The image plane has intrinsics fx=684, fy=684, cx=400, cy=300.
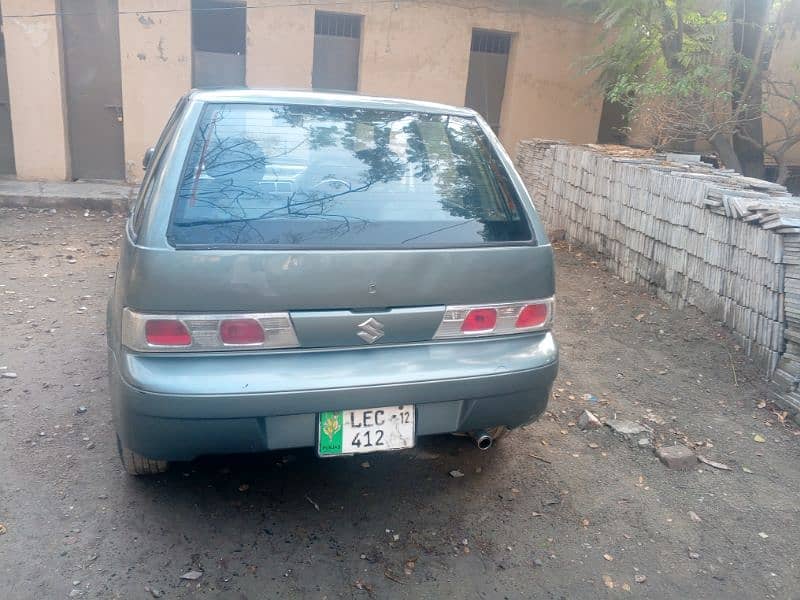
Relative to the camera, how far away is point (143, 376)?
2402 millimetres

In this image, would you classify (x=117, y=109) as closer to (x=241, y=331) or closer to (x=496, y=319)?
(x=241, y=331)

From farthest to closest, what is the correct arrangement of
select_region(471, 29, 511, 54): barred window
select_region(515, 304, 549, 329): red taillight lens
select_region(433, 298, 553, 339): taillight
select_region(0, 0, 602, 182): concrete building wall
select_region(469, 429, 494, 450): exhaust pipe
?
1. select_region(471, 29, 511, 54): barred window
2. select_region(0, 0, 602, 182): concrete building wall
3. select_region(469, 429, 494, 450): exhaust pipe
4. select_region(515, 304, 549, 329): red taillight lens
5. select_region(433, 298, 553, 339): taillight

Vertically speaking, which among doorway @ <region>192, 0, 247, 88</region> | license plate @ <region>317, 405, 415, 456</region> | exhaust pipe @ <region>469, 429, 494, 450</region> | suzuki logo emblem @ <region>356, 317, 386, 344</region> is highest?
doorway @ <region>192, 0, 247, 88</region>

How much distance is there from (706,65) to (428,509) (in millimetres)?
6585

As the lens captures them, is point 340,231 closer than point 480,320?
Yes

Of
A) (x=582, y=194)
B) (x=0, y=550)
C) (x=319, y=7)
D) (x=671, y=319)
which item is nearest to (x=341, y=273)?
(x=0, y=550)

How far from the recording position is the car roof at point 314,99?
2.90 metres

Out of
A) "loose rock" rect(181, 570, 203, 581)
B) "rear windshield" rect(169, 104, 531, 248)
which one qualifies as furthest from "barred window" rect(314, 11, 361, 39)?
"loose rock" rect(181, 570, 203, 581)

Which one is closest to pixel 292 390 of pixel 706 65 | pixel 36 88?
pixel 706 65

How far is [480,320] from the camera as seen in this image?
2.75 metres

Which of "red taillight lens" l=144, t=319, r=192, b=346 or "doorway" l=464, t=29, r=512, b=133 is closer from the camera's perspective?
"red taillight lens" l=144, t=319, r=192, b=346

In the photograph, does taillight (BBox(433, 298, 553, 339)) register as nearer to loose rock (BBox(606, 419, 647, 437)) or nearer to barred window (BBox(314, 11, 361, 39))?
loose rock (BBox(606, 419, 647, 437))

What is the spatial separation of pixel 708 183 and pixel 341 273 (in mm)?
3612

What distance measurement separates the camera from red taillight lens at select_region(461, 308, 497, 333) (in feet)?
8.95
